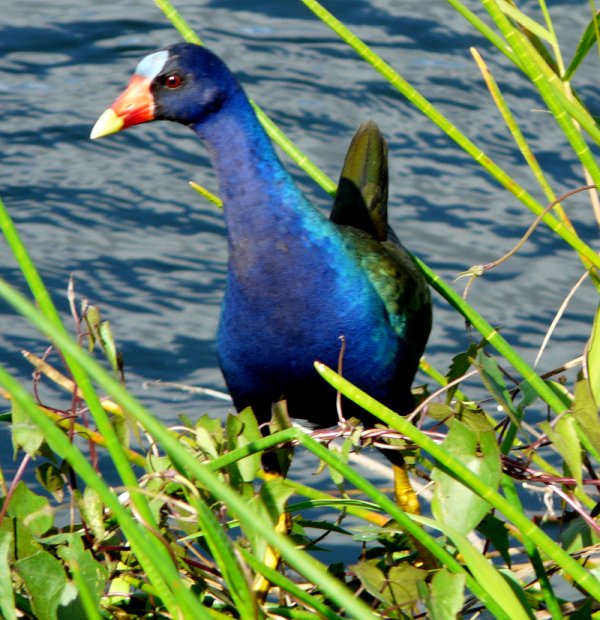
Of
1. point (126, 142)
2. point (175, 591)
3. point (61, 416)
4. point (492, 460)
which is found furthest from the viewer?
point (126, 142)

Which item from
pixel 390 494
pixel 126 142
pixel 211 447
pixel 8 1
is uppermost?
pixel 211 447

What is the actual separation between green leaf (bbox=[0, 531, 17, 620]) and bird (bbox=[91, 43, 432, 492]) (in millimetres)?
636

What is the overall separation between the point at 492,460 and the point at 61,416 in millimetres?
538

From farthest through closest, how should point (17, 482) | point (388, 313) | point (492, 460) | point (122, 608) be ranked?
point (388, 313) → point (122, 608) → point (17, 482) → point (492, 460)

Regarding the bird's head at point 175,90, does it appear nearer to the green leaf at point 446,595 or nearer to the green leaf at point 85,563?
the green leaf at point 85,563

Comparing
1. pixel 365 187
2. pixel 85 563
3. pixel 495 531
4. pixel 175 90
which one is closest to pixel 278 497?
pixel 85 563

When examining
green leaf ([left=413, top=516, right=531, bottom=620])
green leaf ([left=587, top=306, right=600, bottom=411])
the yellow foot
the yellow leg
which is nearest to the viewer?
green leaf ([left=413, top=516, right=531, bottom=620])

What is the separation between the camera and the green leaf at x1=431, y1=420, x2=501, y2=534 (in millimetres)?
1191

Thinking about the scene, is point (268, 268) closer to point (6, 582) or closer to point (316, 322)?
point (316, 322)

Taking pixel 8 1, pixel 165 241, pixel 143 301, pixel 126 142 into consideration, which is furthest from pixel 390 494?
pixel 8 1

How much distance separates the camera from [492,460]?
1.19 metres

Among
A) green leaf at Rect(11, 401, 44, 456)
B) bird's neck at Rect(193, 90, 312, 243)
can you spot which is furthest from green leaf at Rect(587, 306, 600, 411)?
green leaf at Rect(11, 401, 44, 456)

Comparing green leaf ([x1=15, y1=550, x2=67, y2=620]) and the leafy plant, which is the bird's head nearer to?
the leafy plant

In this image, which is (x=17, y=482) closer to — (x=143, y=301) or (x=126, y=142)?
(x=143, y=301)
